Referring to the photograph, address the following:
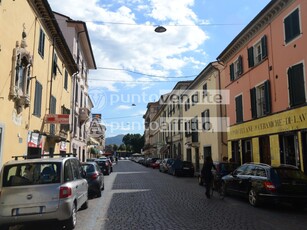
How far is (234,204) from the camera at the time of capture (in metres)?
11.8

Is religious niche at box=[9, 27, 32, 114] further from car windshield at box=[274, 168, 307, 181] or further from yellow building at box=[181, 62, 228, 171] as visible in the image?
yellow building at box=[181, 62, 228, 171]

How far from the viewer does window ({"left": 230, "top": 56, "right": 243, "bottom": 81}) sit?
72.1 feet

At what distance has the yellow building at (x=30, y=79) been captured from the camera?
11.3 metres

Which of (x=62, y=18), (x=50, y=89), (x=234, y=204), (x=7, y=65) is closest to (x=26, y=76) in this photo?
(x=7, y=65)

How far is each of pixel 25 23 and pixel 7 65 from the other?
2725 millimetres

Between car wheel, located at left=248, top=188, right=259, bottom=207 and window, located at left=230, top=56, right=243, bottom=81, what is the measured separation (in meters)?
12.1

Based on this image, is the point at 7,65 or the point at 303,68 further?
the point at 303,68

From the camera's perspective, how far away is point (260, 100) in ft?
63.6

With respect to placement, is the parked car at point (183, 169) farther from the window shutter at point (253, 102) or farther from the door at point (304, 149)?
the door at point (304, 149)

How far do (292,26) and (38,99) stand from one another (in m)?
12.8

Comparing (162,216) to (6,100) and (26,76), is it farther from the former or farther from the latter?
(26,76)

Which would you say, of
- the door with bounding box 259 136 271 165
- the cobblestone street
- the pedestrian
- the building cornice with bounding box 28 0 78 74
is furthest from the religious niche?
the door with bounding box 259 136 271 165

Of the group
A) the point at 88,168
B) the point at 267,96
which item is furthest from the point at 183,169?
the point at 88,168

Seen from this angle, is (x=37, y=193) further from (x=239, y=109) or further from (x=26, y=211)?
(x=239, y=109)
